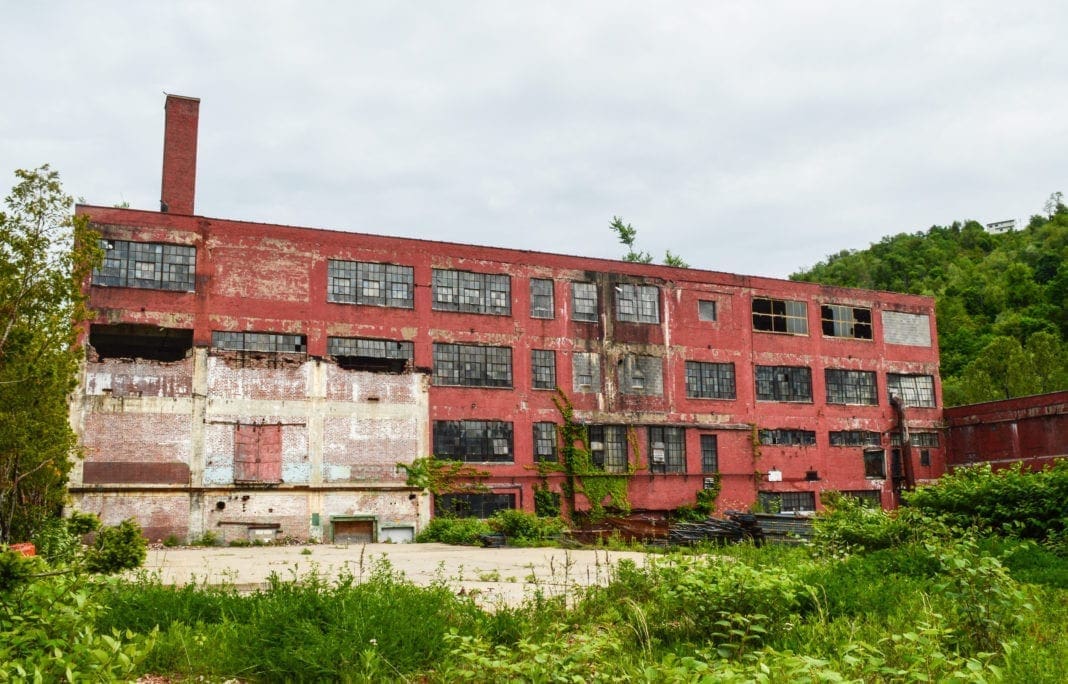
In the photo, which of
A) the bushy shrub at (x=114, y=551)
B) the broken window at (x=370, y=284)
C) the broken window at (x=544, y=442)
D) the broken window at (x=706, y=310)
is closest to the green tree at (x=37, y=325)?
the bushy shrub at (x=114, y=551)

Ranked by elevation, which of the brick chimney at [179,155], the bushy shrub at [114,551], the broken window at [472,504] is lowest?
the broken window at [472,504]

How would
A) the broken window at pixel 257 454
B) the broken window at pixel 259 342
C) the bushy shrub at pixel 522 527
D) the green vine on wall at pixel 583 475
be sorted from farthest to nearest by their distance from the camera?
the green vine on wall at pixel 583 475 → the broken window at pixel 259 342 → the broken window at pixel 257 454 → the bushy shrub at pixel 522 527

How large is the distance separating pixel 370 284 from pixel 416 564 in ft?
46.3

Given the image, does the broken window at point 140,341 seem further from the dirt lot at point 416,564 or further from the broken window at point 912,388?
the broken window at point 912,388

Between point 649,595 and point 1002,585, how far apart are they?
412 cm

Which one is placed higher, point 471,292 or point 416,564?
point 471,292

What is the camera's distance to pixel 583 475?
108ft

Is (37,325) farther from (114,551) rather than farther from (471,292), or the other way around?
(471,292)

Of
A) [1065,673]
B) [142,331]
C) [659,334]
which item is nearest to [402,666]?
[1065,673]

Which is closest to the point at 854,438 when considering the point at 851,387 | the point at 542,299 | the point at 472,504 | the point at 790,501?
the point at 851,387

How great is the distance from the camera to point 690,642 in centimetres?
853

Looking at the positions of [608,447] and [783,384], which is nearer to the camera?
[608,447]

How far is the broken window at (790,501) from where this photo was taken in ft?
119

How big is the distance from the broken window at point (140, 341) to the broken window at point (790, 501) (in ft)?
74.2
